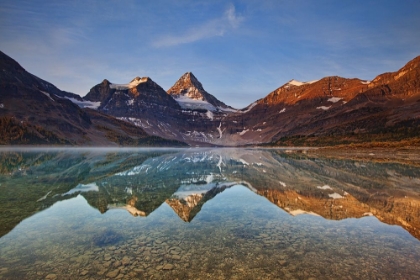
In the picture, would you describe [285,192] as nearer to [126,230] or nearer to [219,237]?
[219,237]

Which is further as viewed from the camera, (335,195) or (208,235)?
(335,195)

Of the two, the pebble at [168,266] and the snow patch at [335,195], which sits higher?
the pebble at [168,266]

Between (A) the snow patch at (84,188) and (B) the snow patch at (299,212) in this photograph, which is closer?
(B) the snow patch at (299,212)

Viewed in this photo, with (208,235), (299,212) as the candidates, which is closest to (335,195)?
(299,212)

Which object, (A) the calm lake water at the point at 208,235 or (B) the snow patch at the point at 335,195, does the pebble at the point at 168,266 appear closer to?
(A) the calm lake water at the point at 208,235

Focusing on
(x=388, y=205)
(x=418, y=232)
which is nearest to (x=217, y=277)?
(x=418, y=232)

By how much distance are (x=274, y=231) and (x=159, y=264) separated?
331 inches

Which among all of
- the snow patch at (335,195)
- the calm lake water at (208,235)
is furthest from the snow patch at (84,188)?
the snow patch at (335,195)

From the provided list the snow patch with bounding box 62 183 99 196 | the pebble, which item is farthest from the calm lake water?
the snow patch with bounding box 62 183 99 196

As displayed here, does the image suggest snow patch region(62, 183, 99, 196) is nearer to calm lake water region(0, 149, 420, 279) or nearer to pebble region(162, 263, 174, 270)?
calm lake water region(0, 149, 420, 279)

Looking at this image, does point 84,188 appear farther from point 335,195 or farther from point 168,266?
point 335,195

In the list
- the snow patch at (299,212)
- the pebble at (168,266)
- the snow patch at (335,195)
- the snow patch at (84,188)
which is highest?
the pebble at (168,266)

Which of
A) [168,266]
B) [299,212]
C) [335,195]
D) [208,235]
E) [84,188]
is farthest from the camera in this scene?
[84,188]

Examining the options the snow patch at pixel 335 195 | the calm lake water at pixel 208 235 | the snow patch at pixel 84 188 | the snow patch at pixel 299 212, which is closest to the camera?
the calm lake water at pixel 208 235
